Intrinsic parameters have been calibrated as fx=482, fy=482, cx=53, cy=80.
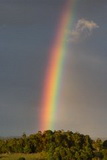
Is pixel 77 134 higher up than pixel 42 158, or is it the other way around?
pixel 77 134

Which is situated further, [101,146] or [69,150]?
[101,146]

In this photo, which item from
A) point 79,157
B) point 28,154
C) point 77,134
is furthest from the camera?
point 77,134

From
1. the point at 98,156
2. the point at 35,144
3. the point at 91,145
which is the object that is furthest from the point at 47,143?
the point at 98,156

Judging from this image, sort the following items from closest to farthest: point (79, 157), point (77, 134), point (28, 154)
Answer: point (79, 157), point (28, 154), point (77, 134)

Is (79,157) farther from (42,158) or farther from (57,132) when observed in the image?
(57,132)

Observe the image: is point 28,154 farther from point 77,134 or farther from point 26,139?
point 77,134

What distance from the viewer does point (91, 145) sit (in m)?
144

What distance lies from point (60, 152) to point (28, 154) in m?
19.7

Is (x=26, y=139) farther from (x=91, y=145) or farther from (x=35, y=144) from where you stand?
(x=91, y=145)

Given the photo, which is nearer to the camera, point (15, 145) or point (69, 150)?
point (69, 150)

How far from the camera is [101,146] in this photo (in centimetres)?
14712

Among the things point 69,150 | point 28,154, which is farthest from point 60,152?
point 28,154

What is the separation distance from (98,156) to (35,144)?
2686cm

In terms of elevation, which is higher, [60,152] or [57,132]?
[57,132]
